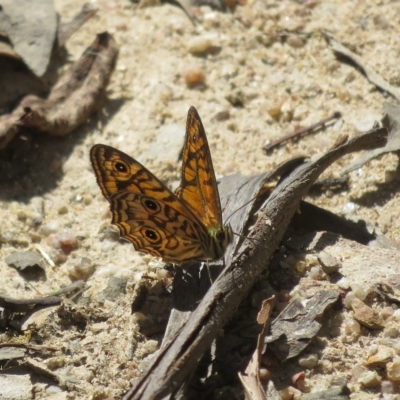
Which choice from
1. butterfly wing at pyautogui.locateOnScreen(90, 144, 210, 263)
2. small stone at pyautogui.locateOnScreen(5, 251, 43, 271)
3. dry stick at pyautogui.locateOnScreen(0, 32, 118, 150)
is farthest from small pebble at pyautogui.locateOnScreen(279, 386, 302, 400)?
dry stick at pyautogui.locateOnScreen(0, 32, 118, 150)

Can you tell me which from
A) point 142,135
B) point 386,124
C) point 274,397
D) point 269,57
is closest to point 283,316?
point 274,397

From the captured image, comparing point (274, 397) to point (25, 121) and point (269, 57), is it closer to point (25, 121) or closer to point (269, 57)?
point (25, 121)

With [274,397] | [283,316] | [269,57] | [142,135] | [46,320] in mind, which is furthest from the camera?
[269,57]

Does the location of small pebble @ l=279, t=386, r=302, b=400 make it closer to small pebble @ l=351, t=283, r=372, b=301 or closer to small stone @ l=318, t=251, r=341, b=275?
small pebble @ l=351, t=283, r=372, b=301

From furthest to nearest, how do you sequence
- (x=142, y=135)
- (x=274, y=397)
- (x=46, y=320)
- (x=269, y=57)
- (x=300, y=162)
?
1. (x=269, y=57)
2. (x=142, y=135)
3. (x=300, y=162)
4. (x=46, y=320)
5. (x=274, y=397)

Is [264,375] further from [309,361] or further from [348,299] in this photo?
[348,299]

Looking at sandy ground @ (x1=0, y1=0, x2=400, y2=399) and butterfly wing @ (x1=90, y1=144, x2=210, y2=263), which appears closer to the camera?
butterfly wing @ (x1=90, y1=144, x2=210, y2=263)

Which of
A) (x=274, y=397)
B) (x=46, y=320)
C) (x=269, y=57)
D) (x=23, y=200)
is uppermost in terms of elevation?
(x=269, y=57)
